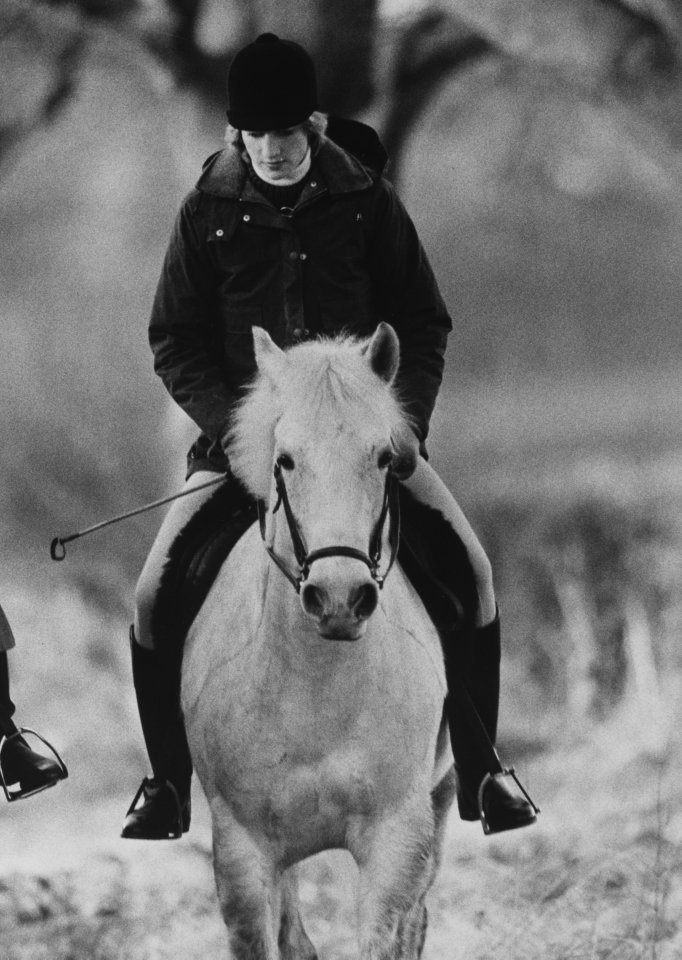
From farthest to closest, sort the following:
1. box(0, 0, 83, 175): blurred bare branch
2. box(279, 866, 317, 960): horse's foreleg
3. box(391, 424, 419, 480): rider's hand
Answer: box(0, 0, 83, 175): blurred bare branch, box(279, 866, 317, 960): horse's foreleg, box(391, 424, 419, 480): rider's hand

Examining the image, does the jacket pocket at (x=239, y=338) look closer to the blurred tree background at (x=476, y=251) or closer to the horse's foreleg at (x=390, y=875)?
the horse's foreleg at (x=390, y=875)

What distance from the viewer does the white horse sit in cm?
412

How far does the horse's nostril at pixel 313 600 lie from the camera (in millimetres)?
3930

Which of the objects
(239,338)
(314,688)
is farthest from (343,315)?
(314,688)

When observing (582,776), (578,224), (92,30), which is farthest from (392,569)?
(92,30)

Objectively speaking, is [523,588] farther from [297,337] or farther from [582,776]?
[297,337]

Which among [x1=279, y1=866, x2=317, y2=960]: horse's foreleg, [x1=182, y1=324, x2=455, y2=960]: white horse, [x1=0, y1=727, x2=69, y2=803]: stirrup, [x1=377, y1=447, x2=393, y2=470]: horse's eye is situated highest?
[x1=377, y1=447, x2=393, y2=470]: horse's eye

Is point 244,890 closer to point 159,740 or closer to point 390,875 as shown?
point 390,875

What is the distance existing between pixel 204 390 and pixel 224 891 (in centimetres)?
146

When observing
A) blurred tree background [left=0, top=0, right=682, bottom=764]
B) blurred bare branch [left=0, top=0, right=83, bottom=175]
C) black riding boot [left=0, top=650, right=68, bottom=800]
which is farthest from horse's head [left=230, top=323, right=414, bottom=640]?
blurred bare branch [left=0, top=0, right=83, bottom=175]

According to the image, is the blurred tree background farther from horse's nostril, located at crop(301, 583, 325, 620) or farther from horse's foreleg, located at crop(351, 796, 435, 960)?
horse's nostril, located at crop(301, 583, 325, 620)

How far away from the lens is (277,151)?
478cm

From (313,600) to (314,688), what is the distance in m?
0.49

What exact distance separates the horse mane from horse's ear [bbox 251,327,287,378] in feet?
0.04
